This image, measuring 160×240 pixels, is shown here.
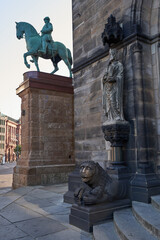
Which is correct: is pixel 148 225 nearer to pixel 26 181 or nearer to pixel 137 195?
pixel 137 195

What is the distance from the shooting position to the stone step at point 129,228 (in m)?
3.24

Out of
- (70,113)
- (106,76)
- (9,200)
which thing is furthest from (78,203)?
(70,113)

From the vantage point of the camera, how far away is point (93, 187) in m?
4.44

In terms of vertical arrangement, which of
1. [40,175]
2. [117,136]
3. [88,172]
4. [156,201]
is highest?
[117,136]

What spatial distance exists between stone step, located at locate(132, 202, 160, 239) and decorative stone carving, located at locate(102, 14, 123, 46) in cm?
378

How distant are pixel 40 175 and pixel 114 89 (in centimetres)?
660

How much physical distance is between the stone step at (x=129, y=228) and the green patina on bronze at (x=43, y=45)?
31.6ft

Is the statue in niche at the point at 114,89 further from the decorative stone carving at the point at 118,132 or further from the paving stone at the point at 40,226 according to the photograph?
the paving stone at the point at 40,226

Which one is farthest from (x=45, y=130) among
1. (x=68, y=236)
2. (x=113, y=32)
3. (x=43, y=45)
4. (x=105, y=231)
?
(x=105, y=231)

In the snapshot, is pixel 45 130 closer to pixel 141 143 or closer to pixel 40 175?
pixel 40 175

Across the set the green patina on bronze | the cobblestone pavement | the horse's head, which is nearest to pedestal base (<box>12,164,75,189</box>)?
the cobblestone pavement

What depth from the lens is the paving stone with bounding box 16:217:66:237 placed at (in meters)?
4.02

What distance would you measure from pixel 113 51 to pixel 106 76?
62 centimetres

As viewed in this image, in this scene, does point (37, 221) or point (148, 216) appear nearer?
point (148, 216)
